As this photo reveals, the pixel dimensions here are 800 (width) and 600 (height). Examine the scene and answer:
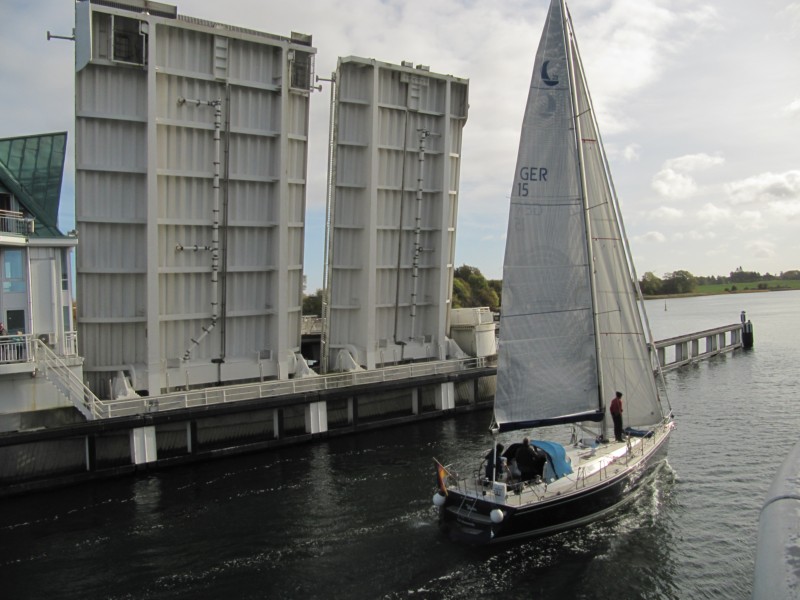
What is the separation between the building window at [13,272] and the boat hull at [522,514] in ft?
46.7

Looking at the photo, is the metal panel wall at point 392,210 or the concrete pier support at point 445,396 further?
the concrete pier support at point 445,396

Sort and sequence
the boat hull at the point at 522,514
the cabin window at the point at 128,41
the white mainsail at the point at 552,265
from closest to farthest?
the boat hull at the point at 522,514 < the white mainsail at the point at 552,265 < the cabin window at the point at 128,41

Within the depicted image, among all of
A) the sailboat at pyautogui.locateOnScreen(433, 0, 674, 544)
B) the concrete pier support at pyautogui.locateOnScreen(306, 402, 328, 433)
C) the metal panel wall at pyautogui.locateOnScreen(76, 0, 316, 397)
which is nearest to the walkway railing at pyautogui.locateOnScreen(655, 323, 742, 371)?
the concrete pier support at pyautogui.locateOnScreen(306, 402, 328, 433)

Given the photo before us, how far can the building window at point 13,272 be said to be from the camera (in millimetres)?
19188

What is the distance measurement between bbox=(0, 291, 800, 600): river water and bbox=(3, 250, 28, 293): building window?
6.14 m

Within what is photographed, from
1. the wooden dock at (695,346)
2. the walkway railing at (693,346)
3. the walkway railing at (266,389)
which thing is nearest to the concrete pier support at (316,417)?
the walkway railing at (266,389)

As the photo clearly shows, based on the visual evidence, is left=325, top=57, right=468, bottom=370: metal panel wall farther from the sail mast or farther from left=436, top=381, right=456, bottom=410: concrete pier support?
the sail mast

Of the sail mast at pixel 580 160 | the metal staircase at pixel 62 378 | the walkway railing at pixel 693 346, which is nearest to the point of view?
the sail mast at pixel 580 160

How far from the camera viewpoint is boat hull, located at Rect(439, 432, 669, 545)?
13656 millimetres

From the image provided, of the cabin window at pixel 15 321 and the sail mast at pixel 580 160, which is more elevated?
the sail mast at pixel 580 160

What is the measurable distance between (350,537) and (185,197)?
Answer: 13.9 m

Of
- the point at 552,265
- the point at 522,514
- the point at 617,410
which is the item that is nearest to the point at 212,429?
the point at 522,514

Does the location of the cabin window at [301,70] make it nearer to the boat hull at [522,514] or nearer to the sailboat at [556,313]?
the sailboat at [556,313]

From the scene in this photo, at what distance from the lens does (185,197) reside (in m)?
23.1
